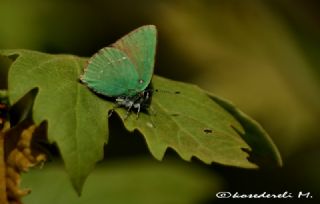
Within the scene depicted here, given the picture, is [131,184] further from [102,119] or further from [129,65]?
[102,119]

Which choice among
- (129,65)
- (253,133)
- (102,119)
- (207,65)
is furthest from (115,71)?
(207,65)

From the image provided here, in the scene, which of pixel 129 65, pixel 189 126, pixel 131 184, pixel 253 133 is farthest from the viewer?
pixel 131 184

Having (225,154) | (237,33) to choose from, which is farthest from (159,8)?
(225,154)

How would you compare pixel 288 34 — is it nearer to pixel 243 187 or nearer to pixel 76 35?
pixel 243 187

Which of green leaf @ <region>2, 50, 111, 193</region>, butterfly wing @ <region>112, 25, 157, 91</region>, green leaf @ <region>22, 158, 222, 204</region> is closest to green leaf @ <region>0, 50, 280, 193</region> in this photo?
Answer: green leaf @ <region>2, 50, 111, 193</region>

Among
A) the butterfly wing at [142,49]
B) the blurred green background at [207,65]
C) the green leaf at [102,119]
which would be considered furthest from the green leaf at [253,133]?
the blurred green background at [207,65]

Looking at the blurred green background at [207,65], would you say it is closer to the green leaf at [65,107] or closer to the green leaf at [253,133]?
the green leaf at [253,133]
